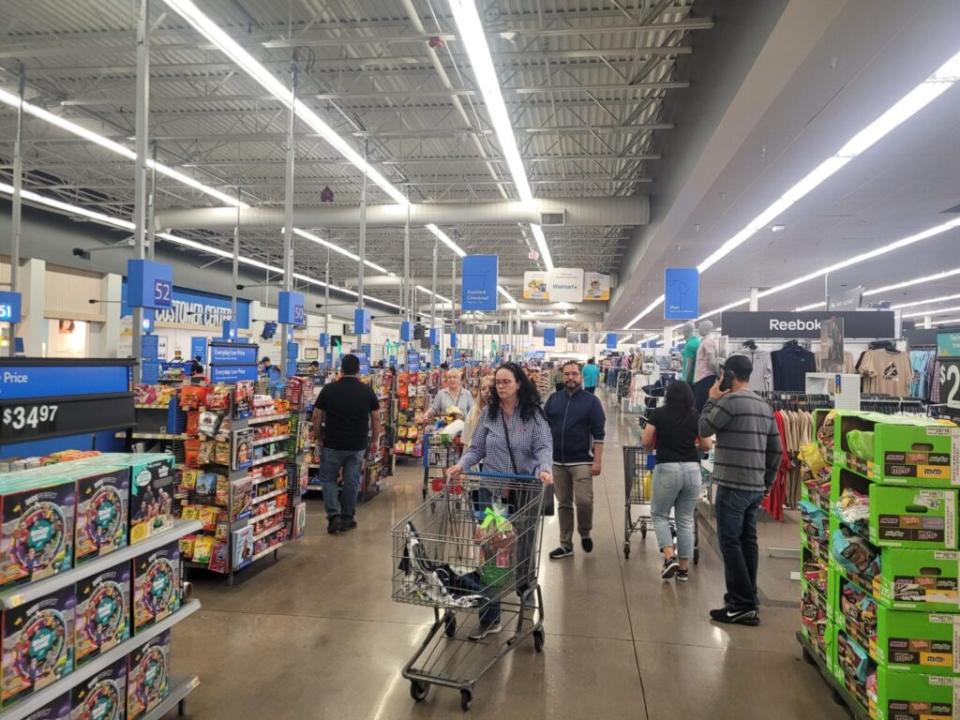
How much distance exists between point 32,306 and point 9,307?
7.90 metres

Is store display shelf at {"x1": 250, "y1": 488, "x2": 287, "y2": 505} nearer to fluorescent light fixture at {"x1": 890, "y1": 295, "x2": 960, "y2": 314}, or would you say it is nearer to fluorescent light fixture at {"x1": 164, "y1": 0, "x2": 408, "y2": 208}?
fluorescent light fixture at {"x1": 164, "y1": 0, "x2": 408, "y2": 208}

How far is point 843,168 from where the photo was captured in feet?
28.2

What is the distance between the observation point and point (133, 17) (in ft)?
24.6

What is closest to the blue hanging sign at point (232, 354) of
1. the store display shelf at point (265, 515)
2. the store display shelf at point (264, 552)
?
the store display shelf at point (265, 515)

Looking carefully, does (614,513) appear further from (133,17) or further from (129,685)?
(133,17)

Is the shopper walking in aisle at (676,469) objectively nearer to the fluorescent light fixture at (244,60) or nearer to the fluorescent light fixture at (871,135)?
the fluorescent light fixture at (871,135)

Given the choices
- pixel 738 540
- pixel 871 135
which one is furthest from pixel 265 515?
pixel 871 135

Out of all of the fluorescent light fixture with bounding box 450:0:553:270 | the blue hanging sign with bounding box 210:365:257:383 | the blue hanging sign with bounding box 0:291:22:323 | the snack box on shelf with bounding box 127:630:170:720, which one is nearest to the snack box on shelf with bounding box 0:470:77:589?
the snack box on shelf with bounding box 127:630:170:720

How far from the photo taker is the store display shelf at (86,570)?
1793 mm

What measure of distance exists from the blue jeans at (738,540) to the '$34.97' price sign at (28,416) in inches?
146

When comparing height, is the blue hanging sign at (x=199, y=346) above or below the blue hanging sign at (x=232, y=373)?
above

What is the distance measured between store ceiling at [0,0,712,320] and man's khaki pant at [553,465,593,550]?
198 inches

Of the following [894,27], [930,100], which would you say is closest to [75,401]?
[894,27]

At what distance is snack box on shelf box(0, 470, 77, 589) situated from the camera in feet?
5.96
